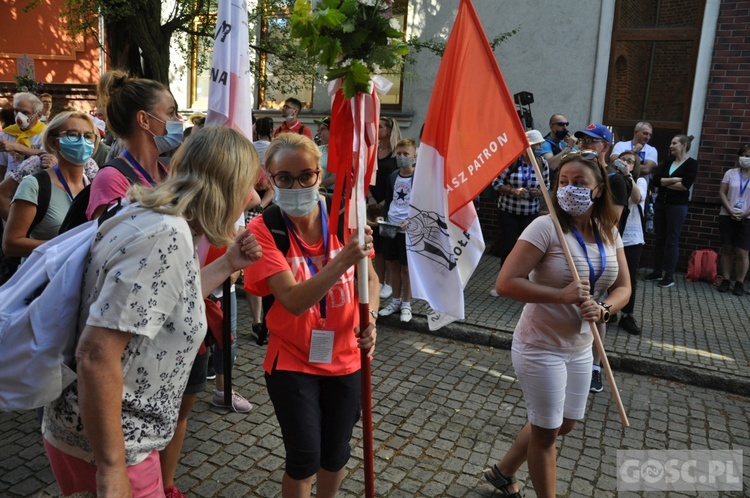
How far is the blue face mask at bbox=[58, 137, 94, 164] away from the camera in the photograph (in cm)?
350

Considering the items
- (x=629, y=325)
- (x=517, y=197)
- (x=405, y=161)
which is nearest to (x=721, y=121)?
(x=517, y=197)

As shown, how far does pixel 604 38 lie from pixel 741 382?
6511 millimetres

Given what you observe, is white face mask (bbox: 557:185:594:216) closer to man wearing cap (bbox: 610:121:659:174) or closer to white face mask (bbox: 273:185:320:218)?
white face mask (bbox: 273:185:320:218)

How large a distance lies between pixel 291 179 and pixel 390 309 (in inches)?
177

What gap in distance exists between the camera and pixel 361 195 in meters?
2.46

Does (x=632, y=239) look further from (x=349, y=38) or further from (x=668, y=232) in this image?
(x=349, y=38)

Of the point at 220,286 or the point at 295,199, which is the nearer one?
the point at 295,199

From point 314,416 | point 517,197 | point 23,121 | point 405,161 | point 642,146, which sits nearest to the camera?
point 314,416

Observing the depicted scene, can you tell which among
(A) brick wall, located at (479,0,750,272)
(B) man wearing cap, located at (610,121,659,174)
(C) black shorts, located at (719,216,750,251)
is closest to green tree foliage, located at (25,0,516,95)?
(B) man wearing cap, located at (610,121,659,174)

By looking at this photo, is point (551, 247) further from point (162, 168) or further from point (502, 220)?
point (502, 220)

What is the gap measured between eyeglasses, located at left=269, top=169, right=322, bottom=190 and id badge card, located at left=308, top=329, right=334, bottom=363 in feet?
2.13

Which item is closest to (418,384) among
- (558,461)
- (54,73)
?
(558,461)

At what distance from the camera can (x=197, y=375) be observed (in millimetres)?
3023

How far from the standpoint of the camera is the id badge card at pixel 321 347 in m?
2.52
